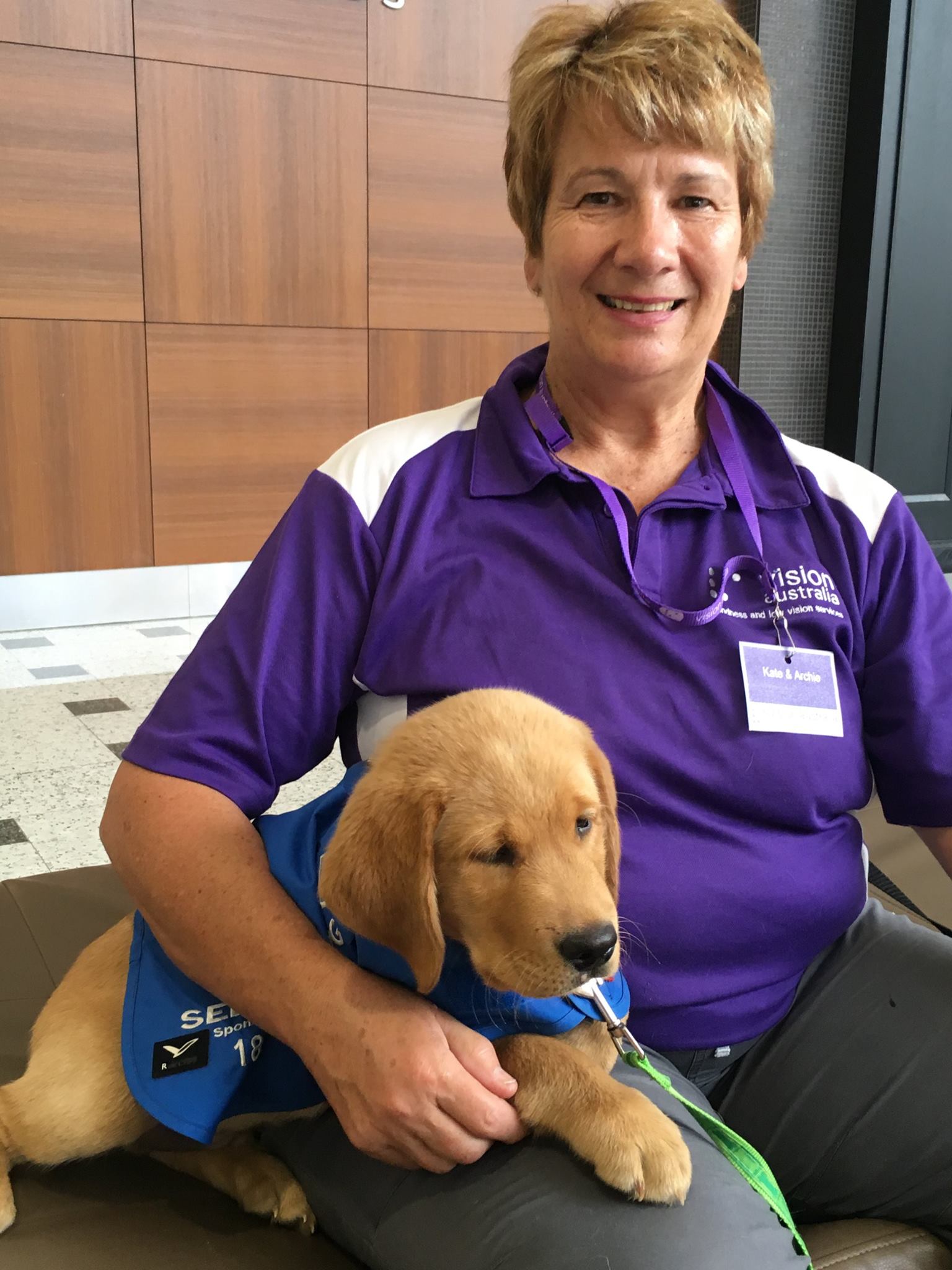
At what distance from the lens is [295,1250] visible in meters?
1.15

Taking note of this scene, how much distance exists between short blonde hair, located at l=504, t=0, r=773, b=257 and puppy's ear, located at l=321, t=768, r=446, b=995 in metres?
0.83

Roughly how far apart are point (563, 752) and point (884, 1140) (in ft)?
1.95

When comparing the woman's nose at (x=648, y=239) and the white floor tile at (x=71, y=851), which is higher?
the woman's nose at (x=648, y=239)

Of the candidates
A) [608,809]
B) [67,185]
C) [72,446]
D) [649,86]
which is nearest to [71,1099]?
[608,809]

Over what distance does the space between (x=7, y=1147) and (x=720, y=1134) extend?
73 centimetres

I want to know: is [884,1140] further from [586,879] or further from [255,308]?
[255,308]

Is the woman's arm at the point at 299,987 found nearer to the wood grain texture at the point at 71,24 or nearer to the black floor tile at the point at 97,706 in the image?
the black floor tile at the point at 97,706

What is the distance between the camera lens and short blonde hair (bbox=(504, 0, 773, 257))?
133 cm

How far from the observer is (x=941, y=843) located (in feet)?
4.71

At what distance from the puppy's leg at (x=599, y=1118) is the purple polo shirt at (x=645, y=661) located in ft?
0.60

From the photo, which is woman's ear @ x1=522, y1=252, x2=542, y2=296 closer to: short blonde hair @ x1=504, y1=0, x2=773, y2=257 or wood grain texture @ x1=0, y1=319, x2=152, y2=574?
short blonde hair @ x1=504, y1=0, x2=773, y2=257

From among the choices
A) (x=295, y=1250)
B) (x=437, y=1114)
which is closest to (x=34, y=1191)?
(x=295, y=1250)

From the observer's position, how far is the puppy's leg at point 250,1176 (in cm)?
119

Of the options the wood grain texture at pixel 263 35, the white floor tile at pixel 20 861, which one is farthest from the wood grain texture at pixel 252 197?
the white floor tile at pixel 20 861
